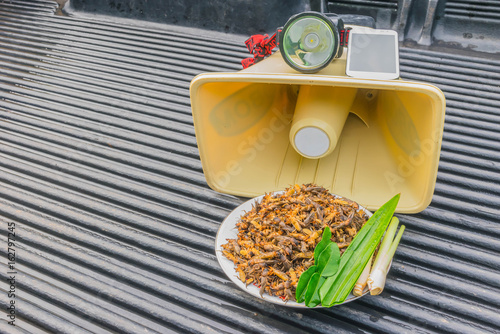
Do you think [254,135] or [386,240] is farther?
[254,135]

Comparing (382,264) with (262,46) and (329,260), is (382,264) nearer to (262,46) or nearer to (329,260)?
(329,260)

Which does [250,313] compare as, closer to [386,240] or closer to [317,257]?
[317,257]

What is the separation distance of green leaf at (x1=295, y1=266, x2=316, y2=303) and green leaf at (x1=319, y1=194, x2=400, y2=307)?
41 millimetres

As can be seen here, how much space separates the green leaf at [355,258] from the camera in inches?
39.1

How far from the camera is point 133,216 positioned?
1463 mm

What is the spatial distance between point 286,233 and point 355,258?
20cm

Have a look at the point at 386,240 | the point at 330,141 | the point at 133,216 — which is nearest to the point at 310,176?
the point at 330,141

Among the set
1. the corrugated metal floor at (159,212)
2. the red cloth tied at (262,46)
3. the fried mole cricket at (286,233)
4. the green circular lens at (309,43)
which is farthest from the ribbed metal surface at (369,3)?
the fried mole cricket at (286,233)

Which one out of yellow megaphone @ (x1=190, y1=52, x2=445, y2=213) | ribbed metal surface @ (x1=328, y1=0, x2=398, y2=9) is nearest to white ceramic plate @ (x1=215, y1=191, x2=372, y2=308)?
yellow megaphone @ (x1=190, y1=52, x2=445, y2=213)

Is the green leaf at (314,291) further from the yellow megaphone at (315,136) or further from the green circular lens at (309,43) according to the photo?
the green circular lens at (309,43)

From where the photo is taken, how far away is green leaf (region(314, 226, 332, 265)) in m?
1.05

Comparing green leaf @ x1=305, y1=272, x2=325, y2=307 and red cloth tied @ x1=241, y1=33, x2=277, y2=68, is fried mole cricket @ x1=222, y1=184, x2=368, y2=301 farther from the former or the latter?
red cloth tied @ x1=241, y1=33, x2=277, y2=68

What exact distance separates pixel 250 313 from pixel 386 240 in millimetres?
435

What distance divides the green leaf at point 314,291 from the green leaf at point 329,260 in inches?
0.7
